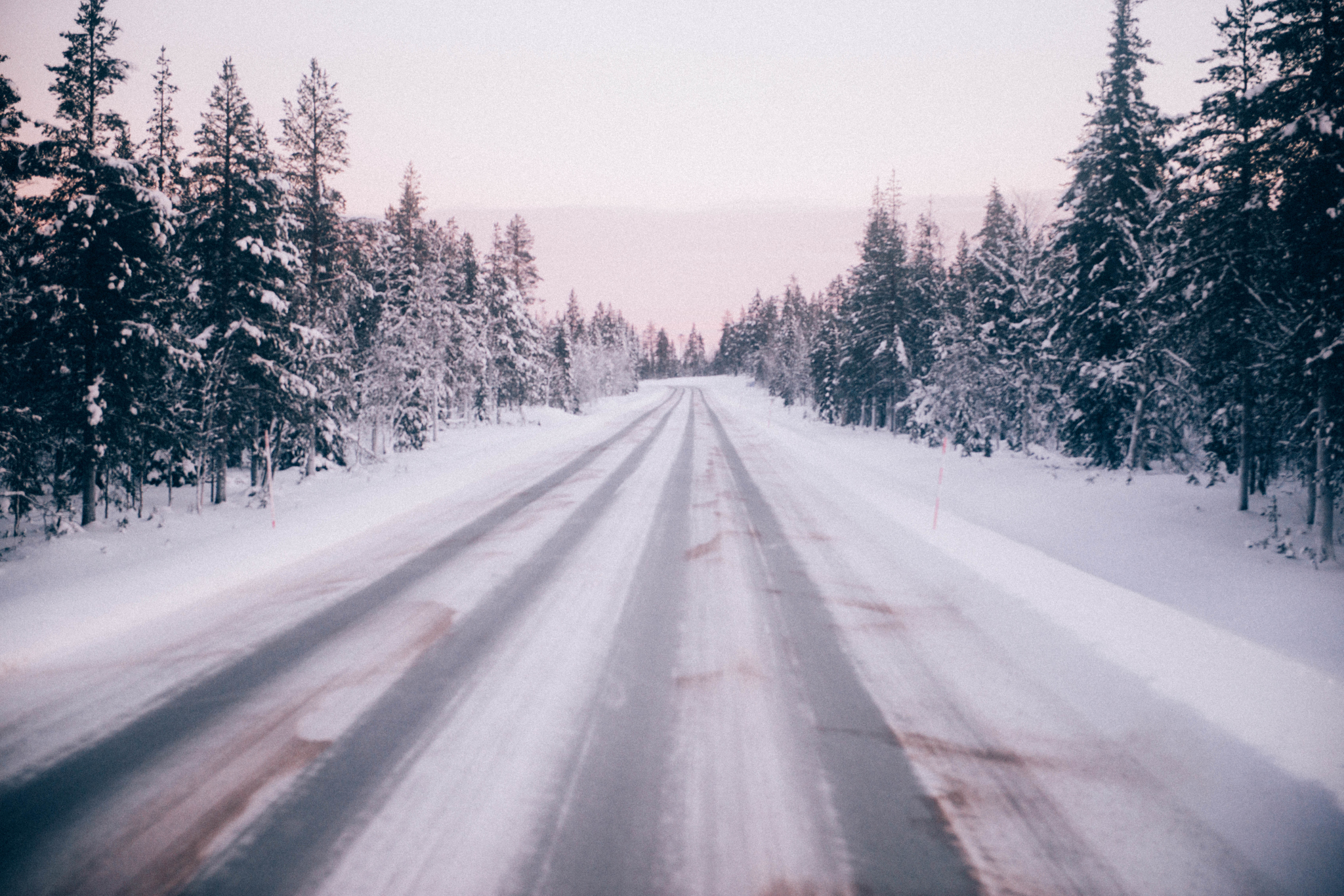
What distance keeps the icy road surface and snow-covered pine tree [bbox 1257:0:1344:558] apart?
654 cm

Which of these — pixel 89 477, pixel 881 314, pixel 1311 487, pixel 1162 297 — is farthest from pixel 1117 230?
pixel 89 477

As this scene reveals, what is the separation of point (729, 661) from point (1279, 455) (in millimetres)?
17399

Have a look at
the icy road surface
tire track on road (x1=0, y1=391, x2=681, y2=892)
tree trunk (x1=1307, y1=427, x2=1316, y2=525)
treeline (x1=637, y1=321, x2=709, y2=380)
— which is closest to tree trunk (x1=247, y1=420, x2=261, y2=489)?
the icy road surface

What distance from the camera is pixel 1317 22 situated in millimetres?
10734

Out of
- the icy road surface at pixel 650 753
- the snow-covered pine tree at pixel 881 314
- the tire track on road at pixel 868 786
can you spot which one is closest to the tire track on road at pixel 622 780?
the icy road surface at pixel 650 753

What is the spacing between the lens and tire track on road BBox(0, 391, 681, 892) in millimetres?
3254

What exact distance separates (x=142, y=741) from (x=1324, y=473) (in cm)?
1567

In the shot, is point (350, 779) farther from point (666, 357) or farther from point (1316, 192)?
point (666, 357)

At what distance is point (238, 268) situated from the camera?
15203 millimetres

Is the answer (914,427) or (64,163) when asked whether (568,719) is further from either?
(914,427)

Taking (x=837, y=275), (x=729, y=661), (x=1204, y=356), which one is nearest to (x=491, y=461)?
(x=729, y=661)

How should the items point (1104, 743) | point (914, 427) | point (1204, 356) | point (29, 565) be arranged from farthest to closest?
point (914, 427) → point (1204, 356) → point (29, 565) → point (1104, 743)

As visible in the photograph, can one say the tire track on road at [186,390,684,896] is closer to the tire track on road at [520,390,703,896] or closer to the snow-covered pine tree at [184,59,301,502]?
the tire track on road at [520,390,703,896]

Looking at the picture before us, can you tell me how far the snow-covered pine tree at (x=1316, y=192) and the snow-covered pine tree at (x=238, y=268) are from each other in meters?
20.9
